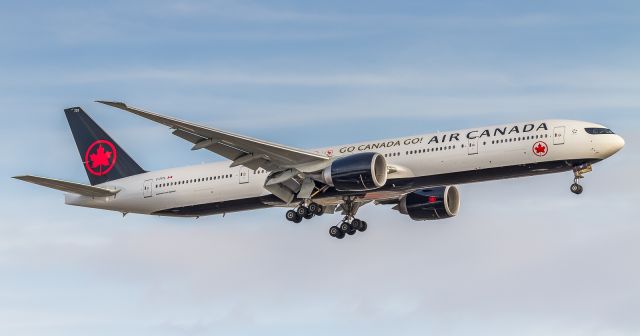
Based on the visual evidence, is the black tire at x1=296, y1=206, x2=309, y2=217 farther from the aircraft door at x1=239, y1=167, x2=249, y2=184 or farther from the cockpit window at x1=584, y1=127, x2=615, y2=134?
the cockpit window at x1=584, y1=127, x2=615, y2=134

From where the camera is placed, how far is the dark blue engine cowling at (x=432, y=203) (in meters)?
63.6

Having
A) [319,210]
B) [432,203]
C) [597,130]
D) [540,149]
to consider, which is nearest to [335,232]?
[319,210]

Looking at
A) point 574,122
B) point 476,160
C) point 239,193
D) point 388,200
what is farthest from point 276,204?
point 574,122

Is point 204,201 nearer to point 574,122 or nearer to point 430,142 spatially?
point 430,142

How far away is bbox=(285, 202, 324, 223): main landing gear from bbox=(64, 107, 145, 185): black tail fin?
405 inches

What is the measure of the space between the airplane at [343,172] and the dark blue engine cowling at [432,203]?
0.05 metres

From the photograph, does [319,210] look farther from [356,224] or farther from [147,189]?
[147,189]

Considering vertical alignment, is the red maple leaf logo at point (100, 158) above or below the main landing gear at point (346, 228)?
above

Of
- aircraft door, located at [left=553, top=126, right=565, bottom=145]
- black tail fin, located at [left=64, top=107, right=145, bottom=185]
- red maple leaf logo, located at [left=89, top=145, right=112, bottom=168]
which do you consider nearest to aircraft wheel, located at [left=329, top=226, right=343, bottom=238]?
black tail fin, located at [left=64, top=107, right=145, bottom=185]

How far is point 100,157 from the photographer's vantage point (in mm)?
69625

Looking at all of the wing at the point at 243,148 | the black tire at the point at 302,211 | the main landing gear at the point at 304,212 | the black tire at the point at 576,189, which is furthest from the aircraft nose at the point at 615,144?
the black tire at the point at 302,211

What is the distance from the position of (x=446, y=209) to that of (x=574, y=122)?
30.4 ft

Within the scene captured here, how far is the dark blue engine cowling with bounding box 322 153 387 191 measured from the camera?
2234 inches

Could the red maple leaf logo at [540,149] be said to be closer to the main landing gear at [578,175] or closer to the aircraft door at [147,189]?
the main landing gear at [578,175]
